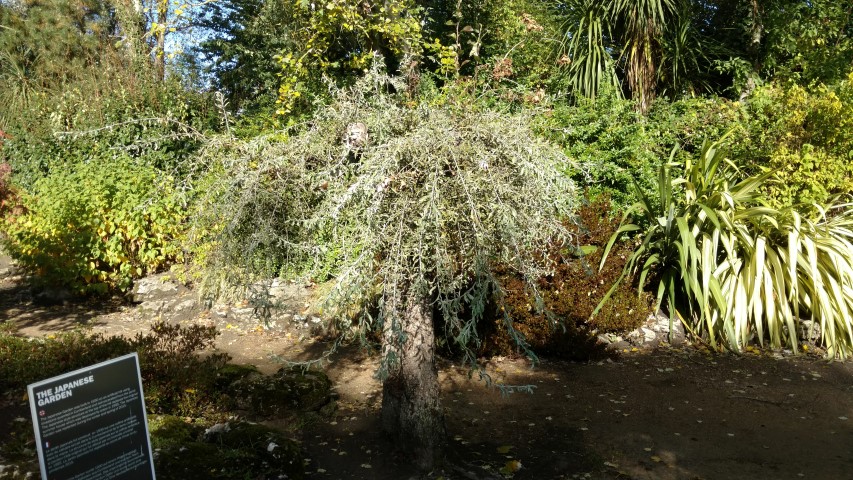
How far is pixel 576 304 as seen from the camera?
6.58m

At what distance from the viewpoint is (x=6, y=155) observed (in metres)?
14.6

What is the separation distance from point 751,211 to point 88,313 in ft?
25.5

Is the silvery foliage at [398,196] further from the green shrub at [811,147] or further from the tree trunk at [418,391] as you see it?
the green shrub at [811,147]

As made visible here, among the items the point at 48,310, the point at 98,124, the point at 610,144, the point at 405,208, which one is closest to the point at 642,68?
the point at 610,144

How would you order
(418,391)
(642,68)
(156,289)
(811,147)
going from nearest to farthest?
(418,391) → (811,147) → (156,289) → (642,68)

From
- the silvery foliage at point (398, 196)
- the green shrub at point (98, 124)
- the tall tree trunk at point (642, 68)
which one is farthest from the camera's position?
the green shrub at point (98, 124)

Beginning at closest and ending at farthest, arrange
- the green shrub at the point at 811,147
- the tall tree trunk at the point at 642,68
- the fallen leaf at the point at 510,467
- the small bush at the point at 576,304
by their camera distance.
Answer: the fallen leaf at the point at 510,467, the small bush at the point at 576,304, the green shrub at the point at 811,147, the tall tree trunk at the point at 642,68

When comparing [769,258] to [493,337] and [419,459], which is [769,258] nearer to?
[493,337]

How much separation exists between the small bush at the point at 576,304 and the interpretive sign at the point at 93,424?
3.67 m

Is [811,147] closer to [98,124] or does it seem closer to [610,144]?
[610,144]

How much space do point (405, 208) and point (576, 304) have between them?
3.52 meters

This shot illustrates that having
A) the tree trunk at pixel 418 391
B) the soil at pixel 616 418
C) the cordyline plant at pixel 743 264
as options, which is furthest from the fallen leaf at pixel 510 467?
the cordyline plant at pixel 743 264

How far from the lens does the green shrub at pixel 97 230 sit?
27.5 ft

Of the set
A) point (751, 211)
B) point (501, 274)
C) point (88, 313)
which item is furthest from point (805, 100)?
point (88, 313)
